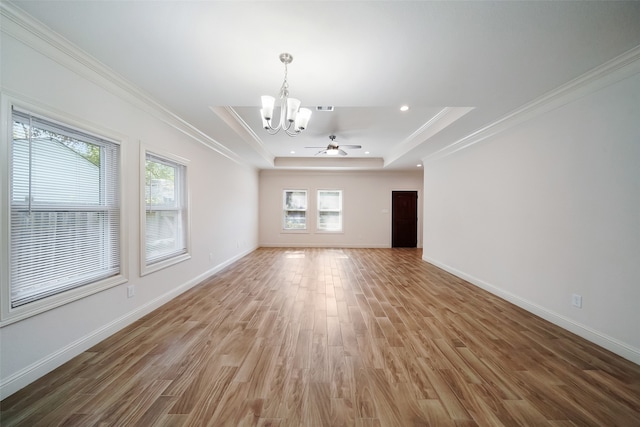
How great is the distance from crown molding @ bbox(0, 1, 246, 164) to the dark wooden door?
22.3ft

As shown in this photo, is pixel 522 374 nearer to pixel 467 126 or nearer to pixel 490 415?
pixel 490 415

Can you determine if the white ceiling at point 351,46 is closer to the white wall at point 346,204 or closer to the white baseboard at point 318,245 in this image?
the white wall at point 346,204

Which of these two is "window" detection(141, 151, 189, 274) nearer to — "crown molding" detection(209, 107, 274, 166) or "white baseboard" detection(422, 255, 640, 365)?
"crown molding" detection(209, 107, 274, 166)

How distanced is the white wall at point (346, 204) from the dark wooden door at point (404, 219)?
0.50ft

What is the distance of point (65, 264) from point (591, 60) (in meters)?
4.92

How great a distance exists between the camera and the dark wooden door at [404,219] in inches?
317

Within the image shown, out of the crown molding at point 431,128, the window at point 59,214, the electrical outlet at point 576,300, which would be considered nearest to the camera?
the window at point 59,214

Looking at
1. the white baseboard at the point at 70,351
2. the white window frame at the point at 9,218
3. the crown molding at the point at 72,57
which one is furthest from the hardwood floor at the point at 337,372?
the crown molding at the point at 72,57

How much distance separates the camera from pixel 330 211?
8.13 metres

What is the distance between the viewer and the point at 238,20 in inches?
67.3

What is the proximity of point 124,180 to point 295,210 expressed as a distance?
18.7 feet

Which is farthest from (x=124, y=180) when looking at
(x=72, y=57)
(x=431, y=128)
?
(x=431, y=128)

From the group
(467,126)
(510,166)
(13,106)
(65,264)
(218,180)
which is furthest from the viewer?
(218,180)

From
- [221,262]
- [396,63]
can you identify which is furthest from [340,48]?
[221,262]
